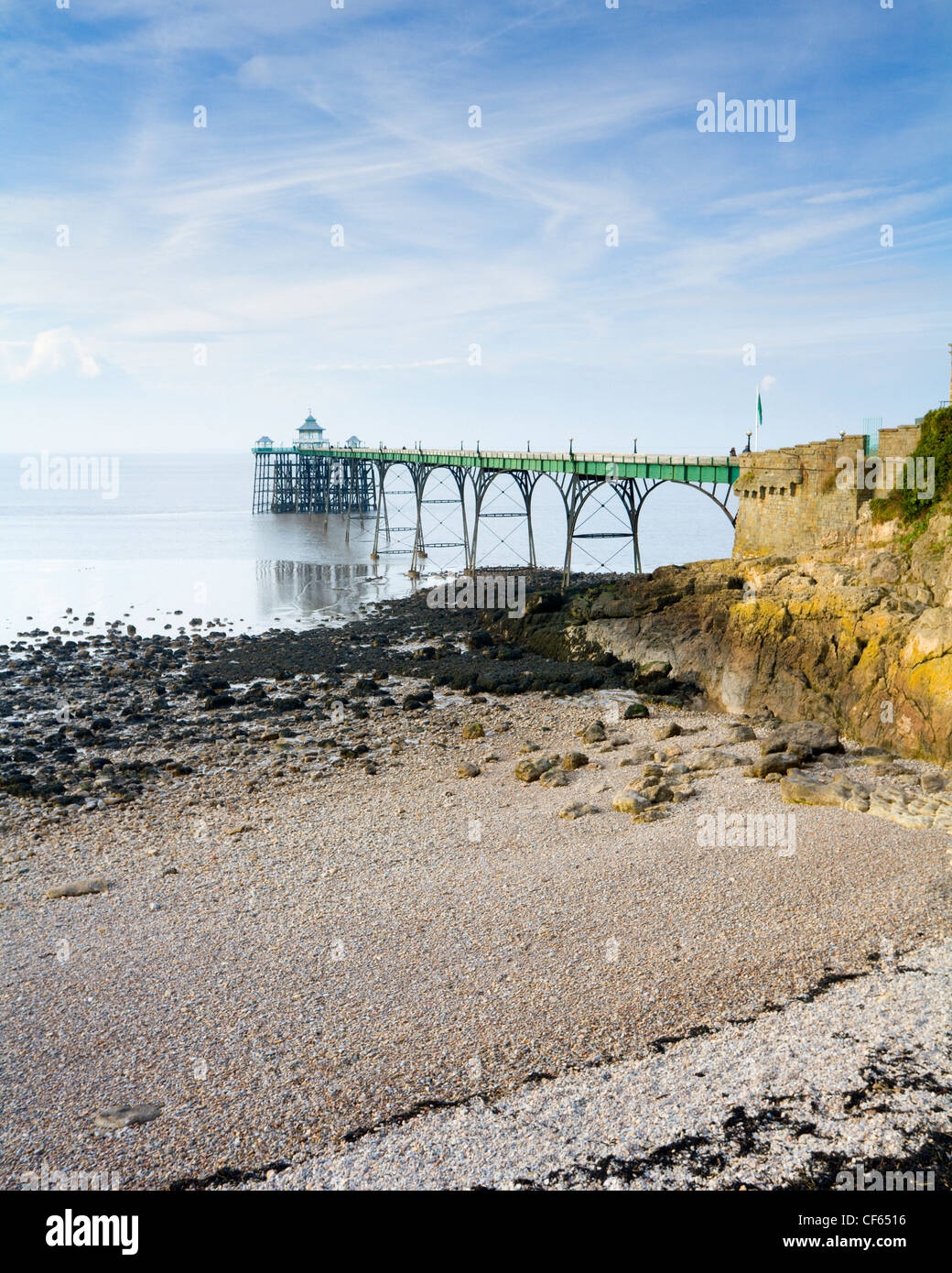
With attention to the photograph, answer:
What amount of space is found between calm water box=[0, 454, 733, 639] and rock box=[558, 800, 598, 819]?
25.8 meters

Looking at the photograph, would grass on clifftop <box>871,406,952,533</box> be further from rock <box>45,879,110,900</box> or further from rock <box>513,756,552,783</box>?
rock <box>45,879,110,900</box>

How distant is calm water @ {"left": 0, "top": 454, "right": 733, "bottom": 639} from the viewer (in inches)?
1848

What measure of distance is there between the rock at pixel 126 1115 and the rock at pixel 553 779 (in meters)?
11.2

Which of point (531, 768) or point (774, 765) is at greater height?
point (774, 765)

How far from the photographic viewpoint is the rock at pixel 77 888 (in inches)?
608

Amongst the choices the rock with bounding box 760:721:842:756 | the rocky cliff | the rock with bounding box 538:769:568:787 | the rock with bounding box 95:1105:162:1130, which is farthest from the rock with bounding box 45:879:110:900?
the rocky cliff

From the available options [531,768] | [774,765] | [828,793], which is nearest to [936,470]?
[774,765]

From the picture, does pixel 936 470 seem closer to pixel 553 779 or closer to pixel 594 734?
pixel 594 734

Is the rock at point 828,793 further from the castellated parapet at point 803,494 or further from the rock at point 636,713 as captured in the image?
the castellated parapet at point 803,494

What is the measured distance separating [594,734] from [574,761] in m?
2.11

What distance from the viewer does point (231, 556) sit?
69.4 metres
